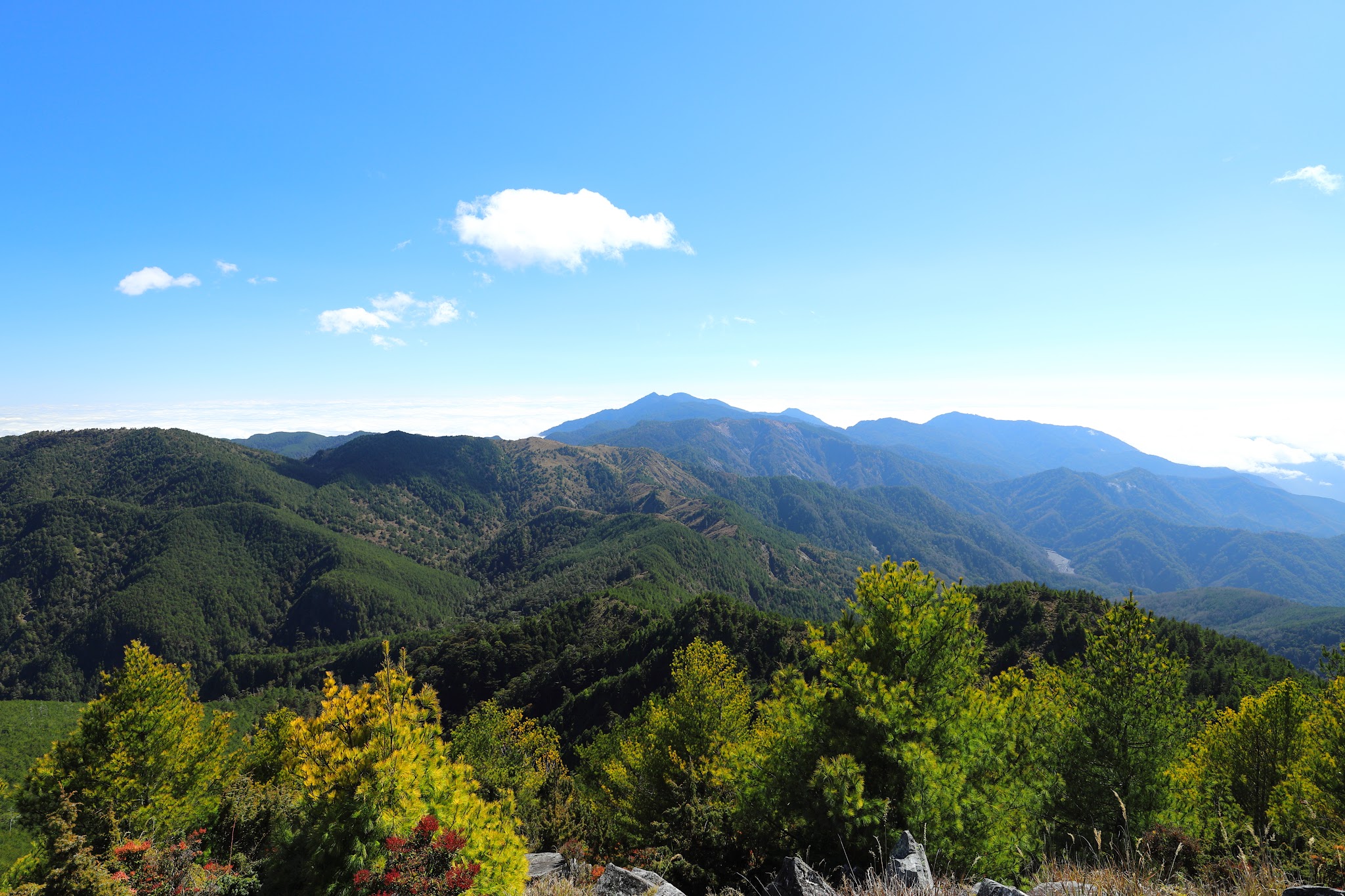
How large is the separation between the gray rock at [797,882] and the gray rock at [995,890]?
2.67m

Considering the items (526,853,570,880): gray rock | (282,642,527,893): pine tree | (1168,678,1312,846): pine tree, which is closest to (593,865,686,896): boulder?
(282,642,527,893): pine tree

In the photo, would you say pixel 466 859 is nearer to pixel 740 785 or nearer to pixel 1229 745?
pixel 740 785

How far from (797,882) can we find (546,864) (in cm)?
1400

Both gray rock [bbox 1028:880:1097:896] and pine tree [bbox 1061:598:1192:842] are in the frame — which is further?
pine tree [bbox 1061:598:1192:842]

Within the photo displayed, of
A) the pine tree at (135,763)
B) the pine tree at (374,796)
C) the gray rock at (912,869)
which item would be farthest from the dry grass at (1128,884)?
the pine tree at (135,763)

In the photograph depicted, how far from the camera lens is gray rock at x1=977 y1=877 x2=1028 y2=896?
893cm

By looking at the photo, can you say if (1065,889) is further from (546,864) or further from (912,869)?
(546,864)

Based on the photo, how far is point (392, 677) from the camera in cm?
1216

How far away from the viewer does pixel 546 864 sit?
20141 mm

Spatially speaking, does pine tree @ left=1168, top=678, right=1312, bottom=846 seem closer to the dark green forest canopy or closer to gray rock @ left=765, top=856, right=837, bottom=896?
gray rock @ left=765, top=856, right=837, bottom=896

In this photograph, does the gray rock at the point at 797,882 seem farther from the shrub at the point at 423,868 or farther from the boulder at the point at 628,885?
the shrub at the point at 423,868

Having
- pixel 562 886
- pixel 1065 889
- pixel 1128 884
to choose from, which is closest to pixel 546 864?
pixel 562 886

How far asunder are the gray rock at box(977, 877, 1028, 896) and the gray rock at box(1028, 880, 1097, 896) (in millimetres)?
292

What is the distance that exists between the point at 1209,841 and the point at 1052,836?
9522 millimetres
